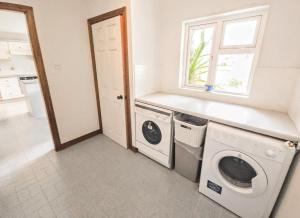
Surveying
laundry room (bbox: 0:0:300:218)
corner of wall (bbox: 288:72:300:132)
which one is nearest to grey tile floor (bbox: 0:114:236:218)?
laundry room (bbox: 0:0:300:218)

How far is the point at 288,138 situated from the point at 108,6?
235 cm

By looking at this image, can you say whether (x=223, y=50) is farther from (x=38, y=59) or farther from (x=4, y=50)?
(x=4, y=50)

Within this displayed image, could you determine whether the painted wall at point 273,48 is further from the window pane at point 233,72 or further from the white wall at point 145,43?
the white wall at point 145,43

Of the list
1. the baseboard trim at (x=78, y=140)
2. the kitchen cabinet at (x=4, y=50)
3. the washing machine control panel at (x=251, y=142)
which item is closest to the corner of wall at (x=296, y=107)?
the washing machine control panel at (x=251, y=142)

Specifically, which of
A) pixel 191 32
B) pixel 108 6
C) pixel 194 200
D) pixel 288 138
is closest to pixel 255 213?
pixel 194 200

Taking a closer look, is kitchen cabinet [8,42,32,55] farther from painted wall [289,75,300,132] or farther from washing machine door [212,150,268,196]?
painted wall [289,75,300,132]

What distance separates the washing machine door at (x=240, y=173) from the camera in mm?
1155

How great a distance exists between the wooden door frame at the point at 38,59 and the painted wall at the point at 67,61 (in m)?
0.05

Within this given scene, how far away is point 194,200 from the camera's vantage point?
5.09 feet

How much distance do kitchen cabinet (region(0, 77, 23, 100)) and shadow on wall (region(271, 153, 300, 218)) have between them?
24.7ft

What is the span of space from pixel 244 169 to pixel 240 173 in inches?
2.6

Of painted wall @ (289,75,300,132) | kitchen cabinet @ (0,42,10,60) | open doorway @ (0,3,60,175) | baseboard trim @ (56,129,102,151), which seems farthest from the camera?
kitchen cabinet @ (0,42,10,60)

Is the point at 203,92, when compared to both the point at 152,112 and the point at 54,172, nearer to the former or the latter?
the point at 152,112

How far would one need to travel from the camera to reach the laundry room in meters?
1.30
